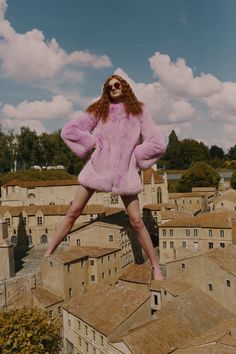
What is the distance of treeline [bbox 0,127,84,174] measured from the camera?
2393 inches

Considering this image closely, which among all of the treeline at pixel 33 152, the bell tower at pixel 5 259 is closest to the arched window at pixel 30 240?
the bell tower at pixel 5 259

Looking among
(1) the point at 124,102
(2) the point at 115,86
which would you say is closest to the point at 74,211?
(1) the point at 124,102

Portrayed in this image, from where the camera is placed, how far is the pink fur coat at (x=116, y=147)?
381 centimetres

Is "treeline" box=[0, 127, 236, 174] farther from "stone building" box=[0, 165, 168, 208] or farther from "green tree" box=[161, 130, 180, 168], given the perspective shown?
"green tree" box=[161, 130, 180, 168]

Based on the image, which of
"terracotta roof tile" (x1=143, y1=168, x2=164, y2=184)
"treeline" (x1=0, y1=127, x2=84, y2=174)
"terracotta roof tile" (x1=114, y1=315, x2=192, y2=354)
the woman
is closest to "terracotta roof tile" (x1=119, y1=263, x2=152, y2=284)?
"terracotta roof tile" (x1=114, y1=315, x2=192, y2=354)

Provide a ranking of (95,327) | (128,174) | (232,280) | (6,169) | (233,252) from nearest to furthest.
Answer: (128,174) → (95,327) → (232,280) → (233,252) → (6,169)

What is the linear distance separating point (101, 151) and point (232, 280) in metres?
20.3

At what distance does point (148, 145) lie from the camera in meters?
3.85

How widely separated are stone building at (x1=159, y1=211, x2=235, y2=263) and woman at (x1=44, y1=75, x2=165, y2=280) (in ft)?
92.3

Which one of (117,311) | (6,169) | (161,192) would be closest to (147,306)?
(117,311)

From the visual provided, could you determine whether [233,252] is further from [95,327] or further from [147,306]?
[95,327]

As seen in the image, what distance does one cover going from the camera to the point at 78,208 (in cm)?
399

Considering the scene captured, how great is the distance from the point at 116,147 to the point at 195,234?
29989mm

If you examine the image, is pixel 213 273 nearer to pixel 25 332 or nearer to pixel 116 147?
pixel 25 332
